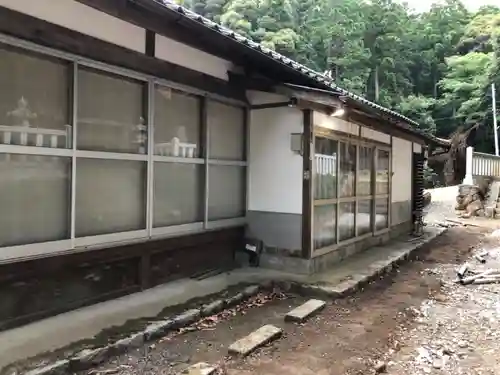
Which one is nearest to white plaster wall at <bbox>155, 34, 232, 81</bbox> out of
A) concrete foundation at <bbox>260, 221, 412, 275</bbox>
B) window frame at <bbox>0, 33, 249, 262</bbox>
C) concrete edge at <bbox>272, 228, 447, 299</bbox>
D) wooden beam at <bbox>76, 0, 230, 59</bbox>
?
wooden beam at <bbox>76, 0, 230, 59</bbox>

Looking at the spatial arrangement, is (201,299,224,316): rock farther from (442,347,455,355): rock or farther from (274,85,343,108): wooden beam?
(274,85,343,108): wooden beam

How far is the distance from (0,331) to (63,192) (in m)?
1.37

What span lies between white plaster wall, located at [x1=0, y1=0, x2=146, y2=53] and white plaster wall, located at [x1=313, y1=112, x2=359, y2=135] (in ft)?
9.70

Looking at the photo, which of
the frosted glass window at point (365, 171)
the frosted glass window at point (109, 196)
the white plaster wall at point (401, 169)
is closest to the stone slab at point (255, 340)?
the frosted glass window at point (109, 196)

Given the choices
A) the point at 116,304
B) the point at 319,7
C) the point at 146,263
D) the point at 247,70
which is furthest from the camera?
the point at 319,7

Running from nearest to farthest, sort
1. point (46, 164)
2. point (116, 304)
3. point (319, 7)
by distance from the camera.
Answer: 1. point (46, 164)
2. point (116, 304)
3. point (319, 7)

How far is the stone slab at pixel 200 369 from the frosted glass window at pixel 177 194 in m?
2.29

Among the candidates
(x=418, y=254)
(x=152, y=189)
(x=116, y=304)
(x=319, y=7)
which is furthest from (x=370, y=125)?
(x=319, y=7)

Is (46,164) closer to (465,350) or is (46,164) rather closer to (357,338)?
(357,338)

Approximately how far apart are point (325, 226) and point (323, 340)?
2966 millimetres

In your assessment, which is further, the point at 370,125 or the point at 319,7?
the point at 319,7

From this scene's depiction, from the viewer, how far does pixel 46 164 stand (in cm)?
413

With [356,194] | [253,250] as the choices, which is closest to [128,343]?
[253,250]

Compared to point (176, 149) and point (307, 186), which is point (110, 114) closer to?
point (176, 149)
